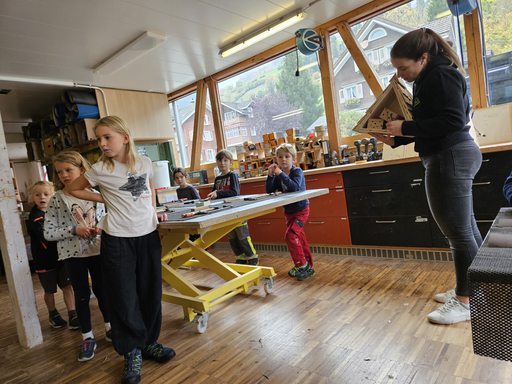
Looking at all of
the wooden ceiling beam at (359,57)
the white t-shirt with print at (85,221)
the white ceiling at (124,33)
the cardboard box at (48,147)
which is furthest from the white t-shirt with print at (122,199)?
the cardboard box at (48,147)

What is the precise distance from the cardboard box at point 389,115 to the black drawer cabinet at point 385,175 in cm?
121

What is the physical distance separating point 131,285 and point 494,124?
309 cm

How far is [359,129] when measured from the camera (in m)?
1.80

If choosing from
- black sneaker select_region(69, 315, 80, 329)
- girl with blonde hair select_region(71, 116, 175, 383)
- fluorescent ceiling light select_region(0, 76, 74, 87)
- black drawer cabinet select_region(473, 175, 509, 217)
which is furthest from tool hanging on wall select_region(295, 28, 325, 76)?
black sneaker select_region(69, 315, 80, 329)

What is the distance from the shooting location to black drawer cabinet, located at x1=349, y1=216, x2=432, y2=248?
9.34 ft

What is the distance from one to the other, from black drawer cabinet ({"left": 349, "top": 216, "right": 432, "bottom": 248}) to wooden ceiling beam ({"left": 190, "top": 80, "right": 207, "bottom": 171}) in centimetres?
304

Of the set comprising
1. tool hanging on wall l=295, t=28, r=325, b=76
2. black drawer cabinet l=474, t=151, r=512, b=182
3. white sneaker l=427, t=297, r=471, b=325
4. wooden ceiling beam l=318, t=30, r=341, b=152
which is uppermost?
tool hanging on wall l=295, t=28, r=325, b=76

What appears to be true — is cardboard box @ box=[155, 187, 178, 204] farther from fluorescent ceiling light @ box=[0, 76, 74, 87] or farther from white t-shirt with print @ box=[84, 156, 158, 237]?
white t-shirt with print @ box=[84, 156, 158, 237]

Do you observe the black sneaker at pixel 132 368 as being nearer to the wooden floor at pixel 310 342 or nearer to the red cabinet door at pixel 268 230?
the wooden floor at pixel 310 342

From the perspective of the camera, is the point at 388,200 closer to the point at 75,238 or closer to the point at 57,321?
the point at 75,238

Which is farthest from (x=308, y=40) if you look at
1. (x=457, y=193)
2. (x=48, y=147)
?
(x=48, y=147)

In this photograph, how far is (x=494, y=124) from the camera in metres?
2.84

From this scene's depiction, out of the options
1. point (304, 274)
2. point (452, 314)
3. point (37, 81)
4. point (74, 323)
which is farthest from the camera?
point (37, 81)

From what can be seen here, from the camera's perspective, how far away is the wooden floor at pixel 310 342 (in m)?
1.44
